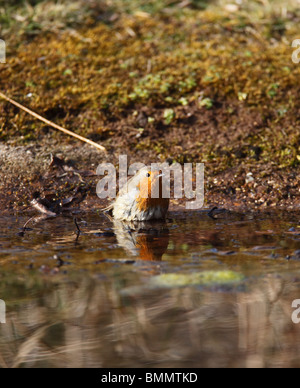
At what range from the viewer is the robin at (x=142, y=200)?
17.2 feet

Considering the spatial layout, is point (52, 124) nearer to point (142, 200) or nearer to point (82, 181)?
point (82, 181)

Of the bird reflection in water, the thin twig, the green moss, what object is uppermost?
the thin twig

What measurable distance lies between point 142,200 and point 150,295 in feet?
6.49

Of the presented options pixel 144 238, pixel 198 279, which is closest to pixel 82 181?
pixel 144 238

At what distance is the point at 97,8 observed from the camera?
959 cm

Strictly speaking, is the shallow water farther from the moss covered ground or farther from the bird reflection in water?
the moss covered ground

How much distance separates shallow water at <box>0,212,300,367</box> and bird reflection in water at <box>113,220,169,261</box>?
0.03ft

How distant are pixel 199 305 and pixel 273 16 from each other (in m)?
7.36

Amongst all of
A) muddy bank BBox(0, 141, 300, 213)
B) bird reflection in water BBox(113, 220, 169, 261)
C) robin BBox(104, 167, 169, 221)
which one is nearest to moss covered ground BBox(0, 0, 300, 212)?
muddy bank BBox(0, 141, 300, 213)

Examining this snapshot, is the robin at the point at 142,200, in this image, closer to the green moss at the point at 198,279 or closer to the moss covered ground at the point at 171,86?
the moss covered ground at the point at 171,86

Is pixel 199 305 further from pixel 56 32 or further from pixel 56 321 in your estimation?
pixel 56 32

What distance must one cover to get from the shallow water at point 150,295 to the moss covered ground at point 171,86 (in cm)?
145

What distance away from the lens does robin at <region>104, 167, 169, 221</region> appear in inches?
206
